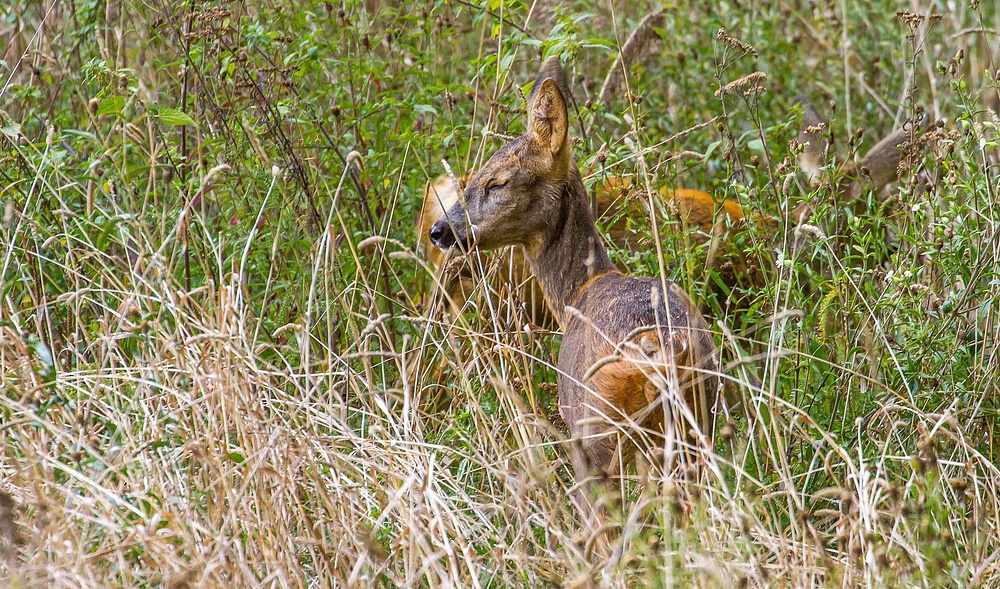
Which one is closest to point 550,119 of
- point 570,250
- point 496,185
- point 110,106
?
point 496,185

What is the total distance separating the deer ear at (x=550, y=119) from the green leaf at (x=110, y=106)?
123 centimetres

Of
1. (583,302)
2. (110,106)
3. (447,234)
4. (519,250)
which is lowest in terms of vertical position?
(519,250)


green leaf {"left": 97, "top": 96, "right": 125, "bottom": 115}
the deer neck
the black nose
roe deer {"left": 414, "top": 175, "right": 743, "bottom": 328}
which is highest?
green leaf {"left": 97, "top": 96, "right": 125, "bottom": 115}

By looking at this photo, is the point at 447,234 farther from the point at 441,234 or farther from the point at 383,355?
the point at 383,355

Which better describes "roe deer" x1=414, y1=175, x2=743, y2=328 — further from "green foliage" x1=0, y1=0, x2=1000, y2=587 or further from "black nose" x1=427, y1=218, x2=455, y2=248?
"black nose" x1=427, y1=218, x2=455, y2=248

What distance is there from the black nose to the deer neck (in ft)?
0.94

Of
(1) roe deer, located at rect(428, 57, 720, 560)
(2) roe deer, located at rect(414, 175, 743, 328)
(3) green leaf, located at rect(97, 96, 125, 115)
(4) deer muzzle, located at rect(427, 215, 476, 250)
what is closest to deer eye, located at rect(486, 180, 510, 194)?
(1) roe deer, located at rect(428, 57, 720, 560)

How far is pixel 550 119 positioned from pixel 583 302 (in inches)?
22.6

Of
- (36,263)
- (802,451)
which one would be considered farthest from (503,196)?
(36,263)

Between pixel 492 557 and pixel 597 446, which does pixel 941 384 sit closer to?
pixel 597 446

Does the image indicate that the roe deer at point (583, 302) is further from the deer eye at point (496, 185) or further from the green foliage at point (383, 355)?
the green foliage at point (383, 355)

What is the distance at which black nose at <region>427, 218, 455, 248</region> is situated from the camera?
3.47m

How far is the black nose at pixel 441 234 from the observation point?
347 cm

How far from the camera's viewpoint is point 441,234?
11.4ft
